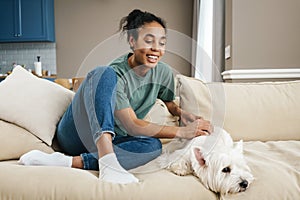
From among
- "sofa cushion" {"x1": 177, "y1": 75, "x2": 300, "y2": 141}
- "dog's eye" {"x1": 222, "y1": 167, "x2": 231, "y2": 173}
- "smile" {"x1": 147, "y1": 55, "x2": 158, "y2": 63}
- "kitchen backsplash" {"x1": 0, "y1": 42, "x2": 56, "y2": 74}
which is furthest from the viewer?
"kitchen backsplash" {"x1": 0, "y1": 42, "x2": 56, "y2": 74}

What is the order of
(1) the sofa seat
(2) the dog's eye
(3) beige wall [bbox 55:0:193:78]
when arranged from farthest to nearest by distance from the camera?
(3) beige wall [bbox 55:0:193:78]
(2) the dog's eye
(1) the sofa seat

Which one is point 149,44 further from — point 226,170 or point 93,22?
point 93,22

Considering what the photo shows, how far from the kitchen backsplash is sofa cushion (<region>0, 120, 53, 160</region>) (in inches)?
160

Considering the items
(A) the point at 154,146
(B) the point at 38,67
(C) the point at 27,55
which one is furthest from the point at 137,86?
(C) the point at 27,55

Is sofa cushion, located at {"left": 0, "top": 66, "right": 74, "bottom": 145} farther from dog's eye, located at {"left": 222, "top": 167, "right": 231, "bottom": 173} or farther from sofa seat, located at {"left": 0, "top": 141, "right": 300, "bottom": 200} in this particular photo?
dog's eye, located at {"left": 222, "top": 167, "right": 231, "bottom": 173}

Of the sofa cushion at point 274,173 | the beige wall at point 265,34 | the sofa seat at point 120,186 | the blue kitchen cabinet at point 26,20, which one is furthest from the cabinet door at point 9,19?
the sofa cushion at point 274,173

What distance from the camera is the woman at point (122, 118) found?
1.24 m

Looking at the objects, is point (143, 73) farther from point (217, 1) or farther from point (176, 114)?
point (217, 1)

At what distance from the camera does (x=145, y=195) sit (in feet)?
3.48

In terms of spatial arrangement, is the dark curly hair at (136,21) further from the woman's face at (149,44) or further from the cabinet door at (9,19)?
the cabinet door at (9,19)

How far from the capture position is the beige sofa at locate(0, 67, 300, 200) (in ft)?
3.53

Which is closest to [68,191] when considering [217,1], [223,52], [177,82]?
[177,82]

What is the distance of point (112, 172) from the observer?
1171 millimetres

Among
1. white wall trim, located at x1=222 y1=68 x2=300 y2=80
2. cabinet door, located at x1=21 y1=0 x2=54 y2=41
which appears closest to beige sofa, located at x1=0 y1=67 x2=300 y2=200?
white wall trim, located at x1=222 y1=68 x2=300 y2=80
